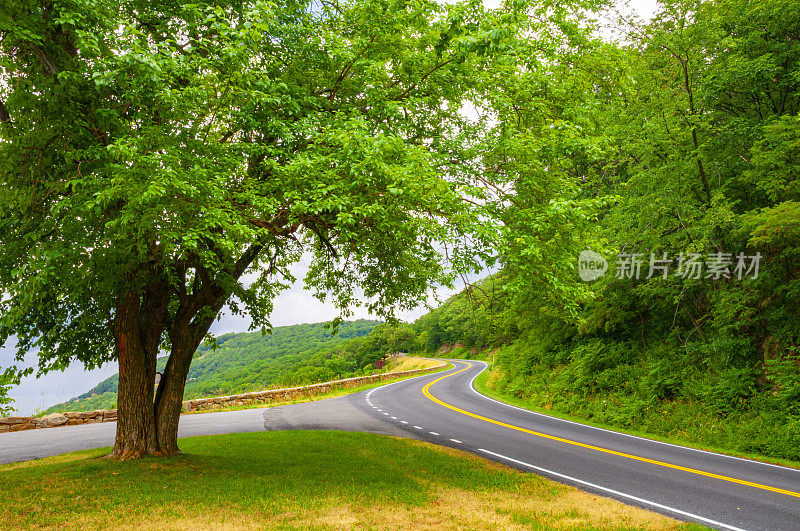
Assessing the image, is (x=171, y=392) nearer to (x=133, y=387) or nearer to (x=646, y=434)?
(x=133, y=387)

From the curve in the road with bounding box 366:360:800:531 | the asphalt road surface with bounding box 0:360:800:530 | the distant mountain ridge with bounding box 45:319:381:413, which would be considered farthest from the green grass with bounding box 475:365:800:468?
the distant mountain ridge with bounding box 45:319:381:413

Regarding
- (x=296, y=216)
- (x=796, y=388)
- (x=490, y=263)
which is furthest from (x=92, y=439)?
(x=796, y=388)

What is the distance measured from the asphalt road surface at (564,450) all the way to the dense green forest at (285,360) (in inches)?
1258

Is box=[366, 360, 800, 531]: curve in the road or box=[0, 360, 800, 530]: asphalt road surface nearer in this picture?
box=[366, 360, 800, 531]: curve in the road

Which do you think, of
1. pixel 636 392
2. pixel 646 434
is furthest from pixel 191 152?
pixel 636 392

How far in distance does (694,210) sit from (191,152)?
14.7m

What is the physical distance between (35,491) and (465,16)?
35.3ft

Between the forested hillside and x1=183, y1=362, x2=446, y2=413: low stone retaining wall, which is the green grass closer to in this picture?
the forested hillside

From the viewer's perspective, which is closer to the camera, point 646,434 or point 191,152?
point 191,152

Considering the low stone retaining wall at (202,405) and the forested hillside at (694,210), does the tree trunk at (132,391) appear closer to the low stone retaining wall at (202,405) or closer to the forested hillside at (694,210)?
the forested hillside at (694,210)

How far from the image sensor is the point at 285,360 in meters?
90.2

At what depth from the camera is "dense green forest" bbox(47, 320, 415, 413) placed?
Answer: 207ft

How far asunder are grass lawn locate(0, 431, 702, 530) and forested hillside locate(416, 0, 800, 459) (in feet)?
11.4

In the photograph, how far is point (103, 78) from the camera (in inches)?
224
